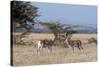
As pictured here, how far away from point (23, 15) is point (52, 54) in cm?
54

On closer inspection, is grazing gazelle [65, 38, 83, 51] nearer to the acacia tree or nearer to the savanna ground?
the savanna ground

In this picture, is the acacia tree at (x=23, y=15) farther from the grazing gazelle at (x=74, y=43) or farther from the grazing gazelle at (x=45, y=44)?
the grazing gazelle at (x=74, y=43)

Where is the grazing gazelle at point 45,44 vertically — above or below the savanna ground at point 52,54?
above

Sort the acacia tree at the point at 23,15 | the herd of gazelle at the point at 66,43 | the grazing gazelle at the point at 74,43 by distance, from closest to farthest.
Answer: the acacia tree at the point at 23,15
the herd of gazelle at the point at 66,43
the grazing gazelle at the point at 74,43

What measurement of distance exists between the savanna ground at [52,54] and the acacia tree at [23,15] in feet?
0.43

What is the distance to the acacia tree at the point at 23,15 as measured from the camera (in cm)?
232

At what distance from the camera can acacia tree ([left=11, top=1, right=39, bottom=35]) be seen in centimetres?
232

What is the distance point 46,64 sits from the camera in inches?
95.8

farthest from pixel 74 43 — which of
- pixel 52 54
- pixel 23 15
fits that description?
pixel 23 15

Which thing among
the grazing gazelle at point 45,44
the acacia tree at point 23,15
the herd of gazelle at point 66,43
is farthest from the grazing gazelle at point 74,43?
the acacia tree at point 23,15

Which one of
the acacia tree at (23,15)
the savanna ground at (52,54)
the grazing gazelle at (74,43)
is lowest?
the savanna ground at (52,54)

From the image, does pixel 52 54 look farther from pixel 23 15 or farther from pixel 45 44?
pixel 23 15
